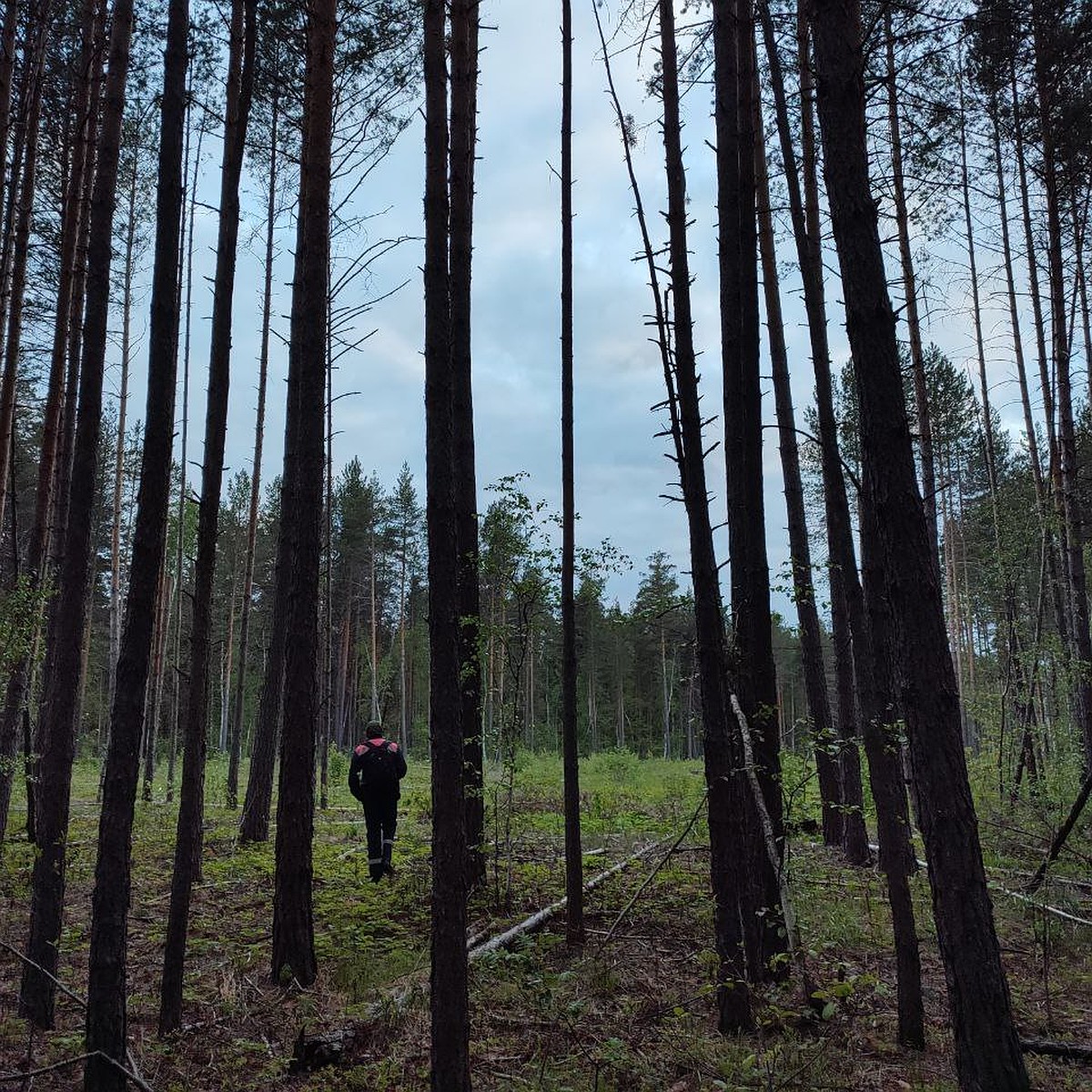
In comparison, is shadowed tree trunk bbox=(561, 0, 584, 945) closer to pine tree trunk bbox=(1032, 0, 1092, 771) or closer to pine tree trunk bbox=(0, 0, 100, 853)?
pine tree trunk bbox=(0, 0, 100, 853)

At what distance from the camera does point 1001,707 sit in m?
10.9

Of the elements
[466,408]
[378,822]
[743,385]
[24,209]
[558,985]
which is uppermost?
[24,209]

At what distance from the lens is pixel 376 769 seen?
940 cm

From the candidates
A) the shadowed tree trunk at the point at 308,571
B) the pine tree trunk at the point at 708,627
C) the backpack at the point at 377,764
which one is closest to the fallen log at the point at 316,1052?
the shadowed tree trunk at the point at 308,571

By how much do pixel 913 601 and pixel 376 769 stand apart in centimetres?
746

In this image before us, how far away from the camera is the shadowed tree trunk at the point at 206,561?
512 cm

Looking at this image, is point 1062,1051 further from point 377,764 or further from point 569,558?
point 377,764

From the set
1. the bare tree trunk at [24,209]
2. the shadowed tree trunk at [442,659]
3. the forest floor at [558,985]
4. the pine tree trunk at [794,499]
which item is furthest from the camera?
the pine tree trunk at [794,499]

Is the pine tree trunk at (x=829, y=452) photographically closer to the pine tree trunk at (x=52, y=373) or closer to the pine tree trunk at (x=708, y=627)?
the pine tree trunk at (x=708, y=627)

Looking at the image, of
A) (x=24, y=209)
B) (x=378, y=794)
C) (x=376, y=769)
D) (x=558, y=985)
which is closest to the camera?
(x=558, y=985)

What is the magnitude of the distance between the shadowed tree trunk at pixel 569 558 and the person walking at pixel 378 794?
111 inches

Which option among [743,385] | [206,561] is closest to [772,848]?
[743,385]

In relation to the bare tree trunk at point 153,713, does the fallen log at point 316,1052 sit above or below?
below

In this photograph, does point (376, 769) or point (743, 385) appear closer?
point (743, 385)
